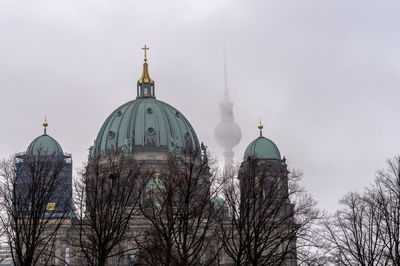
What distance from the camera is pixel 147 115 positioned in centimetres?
13288

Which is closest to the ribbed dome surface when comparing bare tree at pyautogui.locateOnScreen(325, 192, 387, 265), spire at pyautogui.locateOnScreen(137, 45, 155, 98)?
spire at pyautogui.locateOnScreen(137, 45, 155, 98)

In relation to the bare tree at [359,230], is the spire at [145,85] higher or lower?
higher

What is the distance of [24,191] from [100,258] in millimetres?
9056

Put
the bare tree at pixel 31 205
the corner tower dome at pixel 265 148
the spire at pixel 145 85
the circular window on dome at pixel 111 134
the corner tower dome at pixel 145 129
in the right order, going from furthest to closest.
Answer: the spire at pixel 145 85, the circular window on dome at pixel 111 134, the corner tower dome at pixel 145 129, the corner tower dome at pixel 265 148, the bare tree at pixel 31 205

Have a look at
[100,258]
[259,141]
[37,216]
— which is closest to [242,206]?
[100,258]

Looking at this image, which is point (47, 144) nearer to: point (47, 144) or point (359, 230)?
point (47, 144)

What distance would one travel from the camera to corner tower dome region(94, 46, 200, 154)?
5133 inches

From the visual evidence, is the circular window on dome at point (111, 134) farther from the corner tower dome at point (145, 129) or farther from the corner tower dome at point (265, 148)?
the corner tower dome at point (265, 148)

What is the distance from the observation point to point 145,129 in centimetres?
13162

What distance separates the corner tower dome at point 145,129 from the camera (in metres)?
130

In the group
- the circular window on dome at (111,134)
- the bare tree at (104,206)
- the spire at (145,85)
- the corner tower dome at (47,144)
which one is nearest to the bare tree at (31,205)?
the bare tree at (104,206)

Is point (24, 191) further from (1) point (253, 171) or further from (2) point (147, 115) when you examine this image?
(2) point (147, 115)

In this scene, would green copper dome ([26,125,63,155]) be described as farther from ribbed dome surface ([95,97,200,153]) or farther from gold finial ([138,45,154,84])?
gold finial ([138,45,154,84])

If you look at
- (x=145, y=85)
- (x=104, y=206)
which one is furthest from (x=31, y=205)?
(x=145, y=85)
